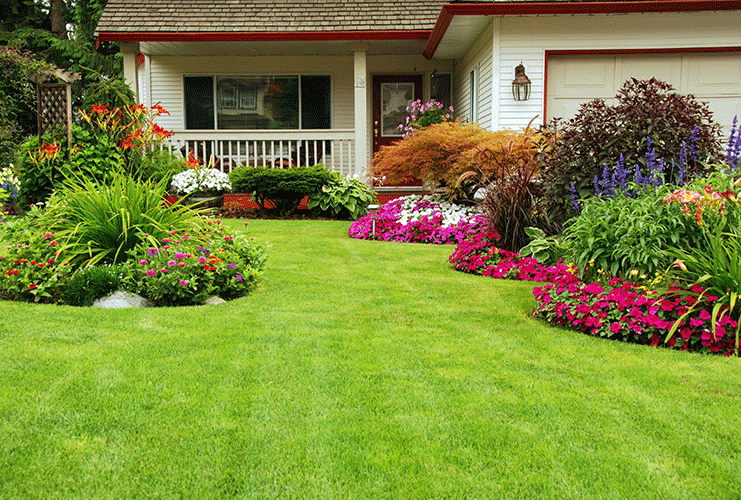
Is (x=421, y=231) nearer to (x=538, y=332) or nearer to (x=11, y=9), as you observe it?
(x=538, y=332)

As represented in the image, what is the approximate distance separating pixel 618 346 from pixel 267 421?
7.45ft

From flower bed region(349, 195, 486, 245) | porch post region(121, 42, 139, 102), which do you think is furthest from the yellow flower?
porch post region(121, 42, 139, 102)

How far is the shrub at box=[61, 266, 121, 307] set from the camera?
15.4 ft

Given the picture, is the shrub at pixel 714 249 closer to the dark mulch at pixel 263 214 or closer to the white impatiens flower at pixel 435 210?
the white impatiens flower at pixel 435 210

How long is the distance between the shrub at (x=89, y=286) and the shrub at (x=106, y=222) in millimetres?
282

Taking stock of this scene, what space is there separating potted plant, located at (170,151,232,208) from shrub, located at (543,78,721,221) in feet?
21.5

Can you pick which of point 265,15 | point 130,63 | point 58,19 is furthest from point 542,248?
point 58,19

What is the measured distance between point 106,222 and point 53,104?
16.5ft

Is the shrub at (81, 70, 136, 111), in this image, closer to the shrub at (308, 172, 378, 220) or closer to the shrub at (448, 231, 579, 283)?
the shrub at (308, 172, 378, 220)

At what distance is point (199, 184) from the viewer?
11.1 m

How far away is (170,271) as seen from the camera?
479cm

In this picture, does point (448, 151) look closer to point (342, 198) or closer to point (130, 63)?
point (342, 198)

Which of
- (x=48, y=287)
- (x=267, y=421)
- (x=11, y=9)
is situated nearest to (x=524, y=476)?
(x=267, y=421)

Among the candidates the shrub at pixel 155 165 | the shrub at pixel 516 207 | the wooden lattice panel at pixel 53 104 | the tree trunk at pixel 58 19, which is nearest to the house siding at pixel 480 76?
the shrub at pixel 516 207
